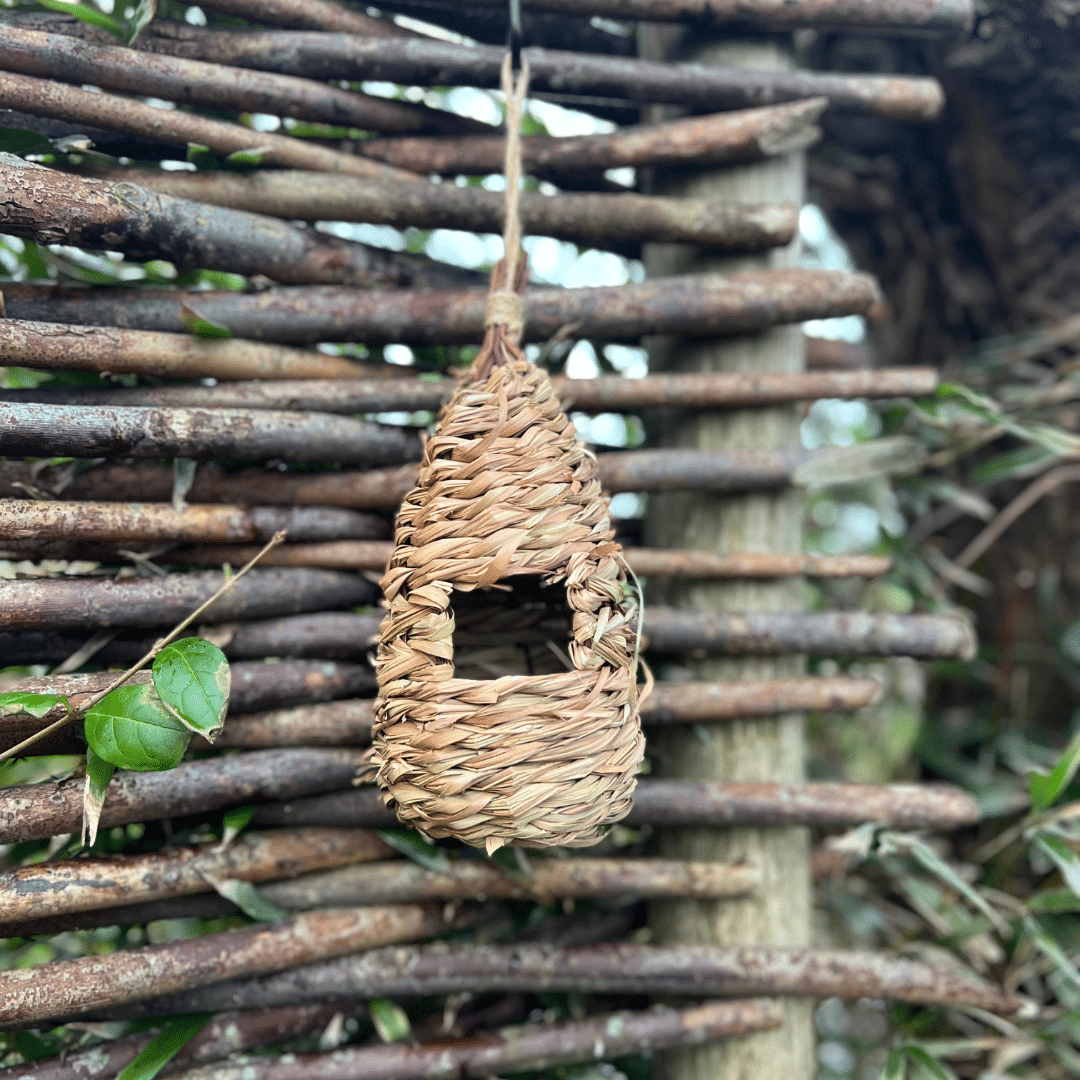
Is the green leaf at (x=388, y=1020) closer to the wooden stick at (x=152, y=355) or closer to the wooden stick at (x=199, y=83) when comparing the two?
the wooden stick at (x=152, y=355)

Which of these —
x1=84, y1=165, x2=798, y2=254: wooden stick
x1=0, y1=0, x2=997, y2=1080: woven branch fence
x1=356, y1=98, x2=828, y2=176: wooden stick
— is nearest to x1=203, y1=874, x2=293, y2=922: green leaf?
x1=0, y1=0, x2=997, y2=1080: woven branch fence

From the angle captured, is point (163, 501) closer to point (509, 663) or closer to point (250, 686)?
point (250, 686)

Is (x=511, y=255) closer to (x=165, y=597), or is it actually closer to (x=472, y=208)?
(x=472, y=208)

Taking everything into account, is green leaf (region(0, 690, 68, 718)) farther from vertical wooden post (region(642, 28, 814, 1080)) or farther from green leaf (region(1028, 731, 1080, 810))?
green leaf (region(1028, 731, 1080, 810))

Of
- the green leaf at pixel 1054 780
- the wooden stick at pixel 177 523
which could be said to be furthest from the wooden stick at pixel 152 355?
the green leaf at pixel 1054 780

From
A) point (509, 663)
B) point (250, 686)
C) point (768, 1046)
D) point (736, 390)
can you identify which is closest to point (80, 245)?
point (250, 686)

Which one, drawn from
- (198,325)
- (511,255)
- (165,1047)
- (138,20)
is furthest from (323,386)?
(165,1047)
